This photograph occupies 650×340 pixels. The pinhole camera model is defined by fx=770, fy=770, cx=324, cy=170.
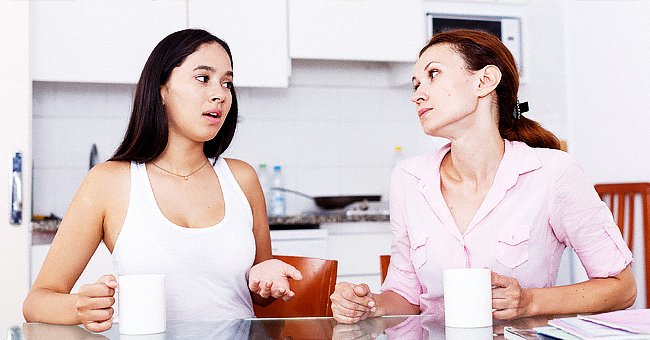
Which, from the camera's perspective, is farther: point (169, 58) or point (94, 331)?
point (169, 58)

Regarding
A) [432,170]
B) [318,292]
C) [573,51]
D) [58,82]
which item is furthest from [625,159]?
[58,82]

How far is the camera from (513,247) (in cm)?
160

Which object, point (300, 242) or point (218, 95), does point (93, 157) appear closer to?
point (300, 242)

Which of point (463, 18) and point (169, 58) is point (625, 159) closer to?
point (463, 18)

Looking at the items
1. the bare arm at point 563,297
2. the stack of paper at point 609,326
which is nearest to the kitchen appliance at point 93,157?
the bare arm at point 563,297

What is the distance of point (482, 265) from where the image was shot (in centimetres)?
160

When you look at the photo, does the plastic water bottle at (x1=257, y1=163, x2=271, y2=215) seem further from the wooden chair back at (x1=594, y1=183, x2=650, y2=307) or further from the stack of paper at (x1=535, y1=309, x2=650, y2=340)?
the stack of paper at (x1=535, y1=309, x2=650, y2=340)

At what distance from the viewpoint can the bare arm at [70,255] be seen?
134 cm

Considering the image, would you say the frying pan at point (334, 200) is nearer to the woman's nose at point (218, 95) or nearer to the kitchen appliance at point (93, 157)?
the kitchen appliance at point (93, 157)

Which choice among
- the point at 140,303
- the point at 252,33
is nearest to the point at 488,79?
the point at 140,303

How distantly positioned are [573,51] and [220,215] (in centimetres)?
250

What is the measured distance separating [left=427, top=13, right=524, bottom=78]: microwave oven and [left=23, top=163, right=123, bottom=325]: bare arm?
232 cm

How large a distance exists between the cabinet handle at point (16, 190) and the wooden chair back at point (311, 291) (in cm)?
149

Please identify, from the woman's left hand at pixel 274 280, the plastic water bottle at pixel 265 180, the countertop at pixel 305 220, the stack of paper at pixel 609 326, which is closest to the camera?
the stack of paper at pixel 609 326
